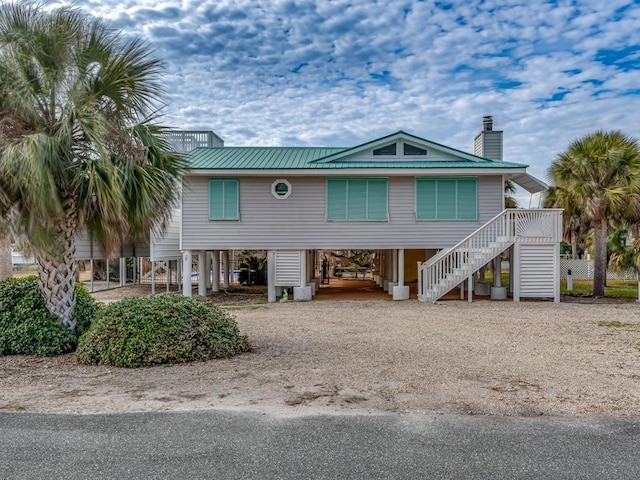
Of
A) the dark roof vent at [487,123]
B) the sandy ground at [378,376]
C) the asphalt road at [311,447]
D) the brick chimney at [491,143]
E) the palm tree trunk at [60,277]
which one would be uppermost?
the dark roof vent at [487,123]

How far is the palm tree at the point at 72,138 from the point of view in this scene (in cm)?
663

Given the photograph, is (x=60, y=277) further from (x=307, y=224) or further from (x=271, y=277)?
(x=307, y=224)

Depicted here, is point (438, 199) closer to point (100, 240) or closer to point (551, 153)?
point (551, 153)

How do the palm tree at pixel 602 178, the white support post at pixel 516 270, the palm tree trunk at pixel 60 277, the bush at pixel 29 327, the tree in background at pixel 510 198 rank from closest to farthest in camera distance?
the bush at pixel 29 327 → the palm tree trunk at pixel 60 277 → the white support post at pixel 516 270 → the palm tree at pixel 602 178 → the tree in background at pixel 510 198

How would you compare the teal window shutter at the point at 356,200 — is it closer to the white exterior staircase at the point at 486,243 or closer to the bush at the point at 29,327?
the white exterior staircase at the point at 486,243

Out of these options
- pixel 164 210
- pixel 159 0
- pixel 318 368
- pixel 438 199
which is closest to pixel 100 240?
pixel 164 210

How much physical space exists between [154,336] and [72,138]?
326 cm

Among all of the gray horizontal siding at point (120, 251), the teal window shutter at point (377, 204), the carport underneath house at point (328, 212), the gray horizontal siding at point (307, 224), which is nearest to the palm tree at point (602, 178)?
the carport underneath house at point (328, 212)

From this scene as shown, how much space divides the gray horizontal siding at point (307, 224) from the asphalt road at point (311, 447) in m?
10.7

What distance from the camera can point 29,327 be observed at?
7.08 meters

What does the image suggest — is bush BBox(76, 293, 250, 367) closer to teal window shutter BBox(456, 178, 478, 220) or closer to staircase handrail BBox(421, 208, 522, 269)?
staircase handrail BBox(421, 208, 522, 269)

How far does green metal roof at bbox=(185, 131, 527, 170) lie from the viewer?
14.6 meters

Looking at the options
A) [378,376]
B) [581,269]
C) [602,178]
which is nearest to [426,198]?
[602,178]

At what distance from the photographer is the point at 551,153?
18016mm
